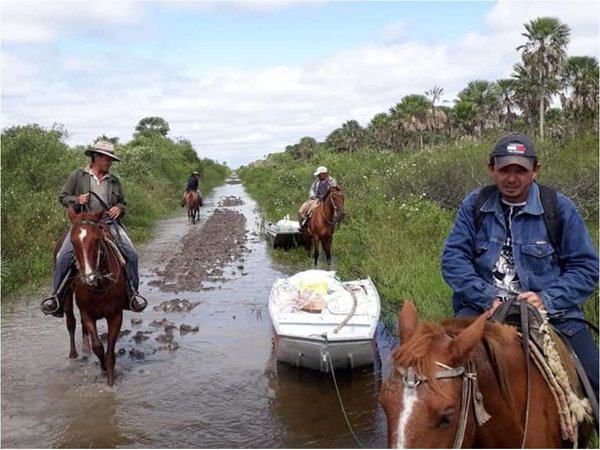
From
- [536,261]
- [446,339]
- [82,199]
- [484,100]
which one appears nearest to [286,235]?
[82,199]

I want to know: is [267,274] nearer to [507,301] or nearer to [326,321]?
[326,321]

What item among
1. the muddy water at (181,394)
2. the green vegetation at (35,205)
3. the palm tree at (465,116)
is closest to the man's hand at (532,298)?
the muddy water at (181,394)

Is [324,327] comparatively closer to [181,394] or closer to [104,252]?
[181,394]

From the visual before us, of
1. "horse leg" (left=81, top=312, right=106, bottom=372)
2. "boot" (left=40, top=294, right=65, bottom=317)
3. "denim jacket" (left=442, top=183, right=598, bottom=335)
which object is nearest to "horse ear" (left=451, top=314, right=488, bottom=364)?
"denim jacket" (left=442, top=183, right=598, bottom=335)

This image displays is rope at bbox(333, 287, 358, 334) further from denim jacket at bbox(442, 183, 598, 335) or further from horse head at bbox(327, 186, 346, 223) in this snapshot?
horse head at bbox(327, 186, 346, 223)

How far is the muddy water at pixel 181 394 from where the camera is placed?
5.76 m

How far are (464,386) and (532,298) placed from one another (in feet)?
3.21

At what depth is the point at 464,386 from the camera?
2.31 m

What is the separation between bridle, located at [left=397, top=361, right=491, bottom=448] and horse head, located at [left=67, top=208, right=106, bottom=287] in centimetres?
466

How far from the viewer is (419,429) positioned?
217cm

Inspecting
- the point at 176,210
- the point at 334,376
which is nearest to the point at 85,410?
the point at 334,376

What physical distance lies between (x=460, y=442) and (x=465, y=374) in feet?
0.86

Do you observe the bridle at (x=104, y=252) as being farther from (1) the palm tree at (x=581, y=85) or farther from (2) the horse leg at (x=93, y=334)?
(1) the palm tree at (x=581, y=85)

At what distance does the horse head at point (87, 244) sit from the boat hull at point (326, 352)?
224cm
